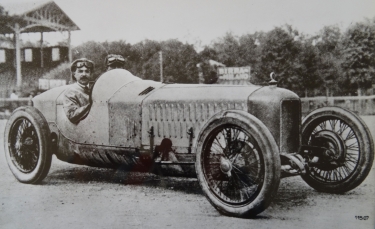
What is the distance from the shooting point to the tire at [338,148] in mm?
2934

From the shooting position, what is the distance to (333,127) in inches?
124

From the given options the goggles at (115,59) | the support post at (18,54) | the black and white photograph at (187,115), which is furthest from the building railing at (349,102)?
the support post at (18,54)

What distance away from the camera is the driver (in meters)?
3.46

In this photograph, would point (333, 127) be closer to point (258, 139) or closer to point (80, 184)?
point (258, 139)

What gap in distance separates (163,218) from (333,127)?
1.48 m

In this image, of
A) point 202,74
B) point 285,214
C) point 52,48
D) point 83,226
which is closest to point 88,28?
point 52,48

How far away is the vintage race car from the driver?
0.07 metres

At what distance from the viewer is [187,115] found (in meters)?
3.03

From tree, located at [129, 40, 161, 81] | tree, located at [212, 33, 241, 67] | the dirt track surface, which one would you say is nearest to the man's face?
tree, located at [129, 40, 161, 81]

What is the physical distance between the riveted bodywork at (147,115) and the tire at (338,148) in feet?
0.98

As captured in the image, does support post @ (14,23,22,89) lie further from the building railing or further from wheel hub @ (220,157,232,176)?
the building railing

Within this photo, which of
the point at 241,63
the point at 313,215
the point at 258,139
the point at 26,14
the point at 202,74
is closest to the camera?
the point at 258,139

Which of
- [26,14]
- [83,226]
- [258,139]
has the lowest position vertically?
[83,226]

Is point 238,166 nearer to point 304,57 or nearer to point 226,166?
point 226,166
